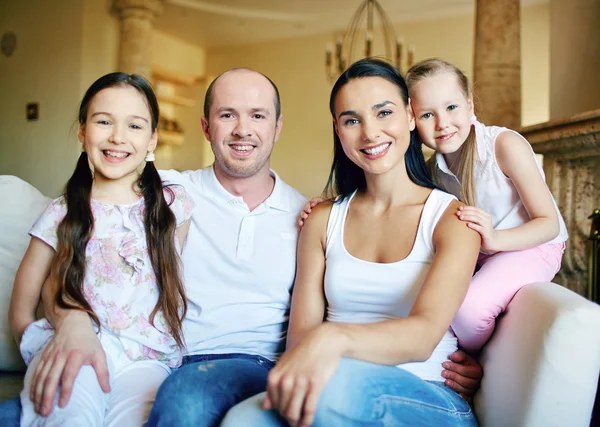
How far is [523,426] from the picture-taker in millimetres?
1135

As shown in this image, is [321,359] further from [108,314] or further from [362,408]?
[108,314]

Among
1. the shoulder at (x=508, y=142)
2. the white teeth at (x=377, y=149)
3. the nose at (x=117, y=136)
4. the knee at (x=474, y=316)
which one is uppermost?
the shoulder at (x=508, y=142)

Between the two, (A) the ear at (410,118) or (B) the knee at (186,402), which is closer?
(B) the knee at (186,402)

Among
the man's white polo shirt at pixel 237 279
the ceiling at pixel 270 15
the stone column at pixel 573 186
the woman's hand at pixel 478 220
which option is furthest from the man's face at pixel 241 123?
the ceiling at pixel 270 15

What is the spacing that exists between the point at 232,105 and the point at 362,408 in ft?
3.60

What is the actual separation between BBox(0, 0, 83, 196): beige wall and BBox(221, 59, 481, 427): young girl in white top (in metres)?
5.47

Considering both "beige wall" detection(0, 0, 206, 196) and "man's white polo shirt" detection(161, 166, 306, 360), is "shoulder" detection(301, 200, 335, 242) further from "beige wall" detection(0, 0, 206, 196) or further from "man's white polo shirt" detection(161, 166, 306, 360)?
"beige wall" detection(0, 0, 206, 196)

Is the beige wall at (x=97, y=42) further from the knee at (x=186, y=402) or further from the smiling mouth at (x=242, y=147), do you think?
the knee at (x=186, y=402)

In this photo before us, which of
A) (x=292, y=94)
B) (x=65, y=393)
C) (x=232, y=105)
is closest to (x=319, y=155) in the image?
(x=292, y=94)

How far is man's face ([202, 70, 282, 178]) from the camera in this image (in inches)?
68.9

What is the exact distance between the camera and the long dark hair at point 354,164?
147 centimetres

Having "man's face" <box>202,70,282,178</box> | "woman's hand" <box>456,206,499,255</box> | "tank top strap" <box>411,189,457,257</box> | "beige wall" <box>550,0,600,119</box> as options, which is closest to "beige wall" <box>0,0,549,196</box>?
"beige wall" <box>550,0,600,119</box>

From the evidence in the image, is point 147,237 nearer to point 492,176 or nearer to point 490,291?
point 490,291

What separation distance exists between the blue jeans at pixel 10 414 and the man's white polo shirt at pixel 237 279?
49 cm
